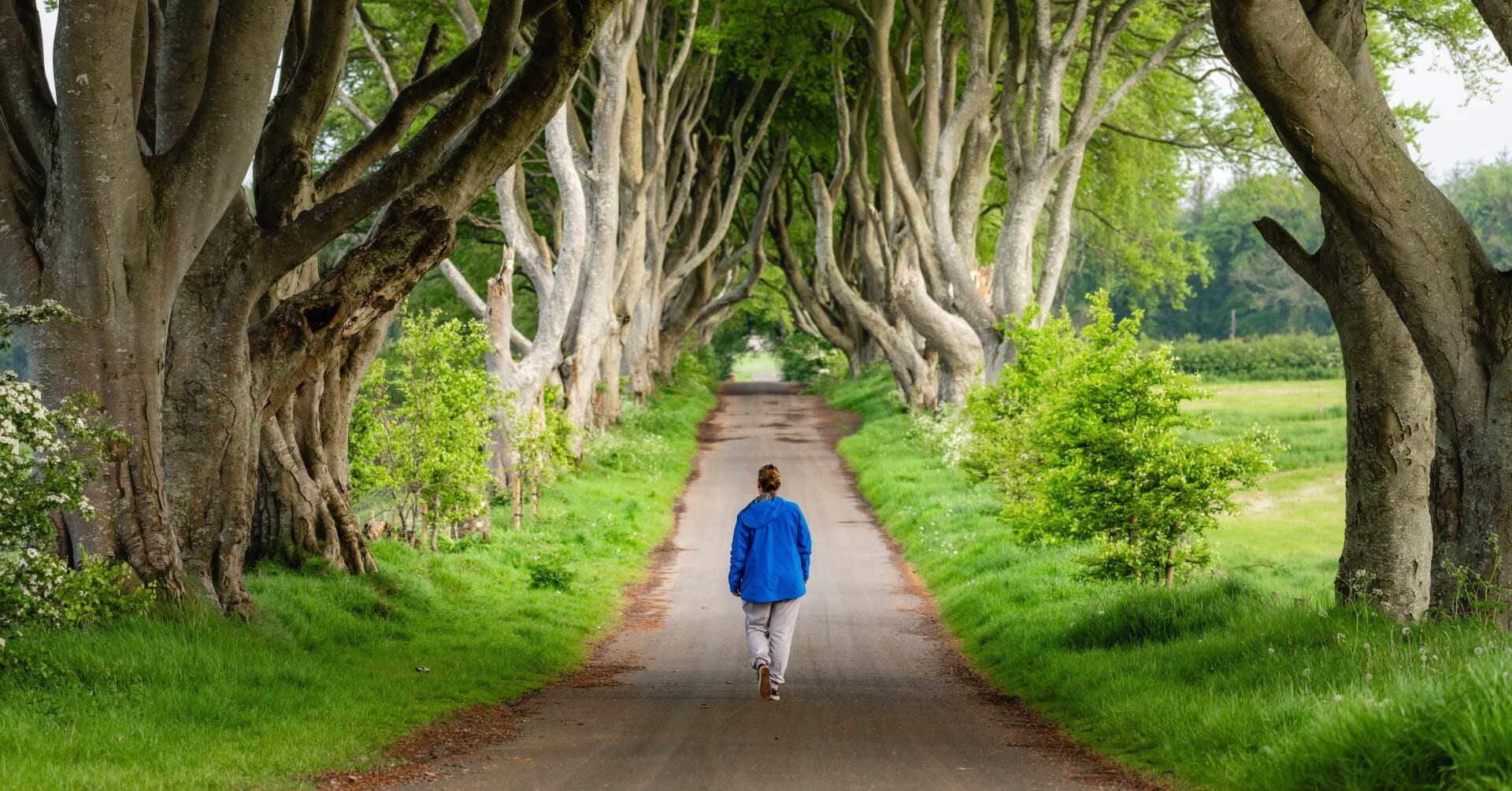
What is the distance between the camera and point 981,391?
2083 centimetres

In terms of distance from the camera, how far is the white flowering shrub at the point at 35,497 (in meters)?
7.68

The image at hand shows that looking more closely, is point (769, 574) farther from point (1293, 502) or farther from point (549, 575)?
point (1293, 502)

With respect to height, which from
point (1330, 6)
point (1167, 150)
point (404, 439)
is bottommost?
point (404, 439)

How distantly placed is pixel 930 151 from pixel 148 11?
17615mm

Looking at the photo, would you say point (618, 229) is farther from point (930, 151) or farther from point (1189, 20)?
point (1189, 20)

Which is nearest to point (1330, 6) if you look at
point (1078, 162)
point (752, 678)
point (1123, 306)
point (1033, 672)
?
point (1033, 672)

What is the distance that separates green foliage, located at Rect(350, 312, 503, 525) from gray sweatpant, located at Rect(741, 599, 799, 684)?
734cm

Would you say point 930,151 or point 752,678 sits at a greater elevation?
point 930,151

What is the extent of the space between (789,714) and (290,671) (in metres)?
3.33

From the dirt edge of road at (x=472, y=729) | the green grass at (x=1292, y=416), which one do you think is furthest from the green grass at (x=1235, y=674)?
the green grass at (x=1292, y=416)

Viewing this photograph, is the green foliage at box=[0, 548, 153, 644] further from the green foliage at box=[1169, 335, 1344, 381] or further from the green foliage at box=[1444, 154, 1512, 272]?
the green foliage at box=[1444, 154, 1512, 272]

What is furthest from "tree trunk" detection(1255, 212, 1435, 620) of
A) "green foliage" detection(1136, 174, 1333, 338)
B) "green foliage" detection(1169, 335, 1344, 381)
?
"green foliage" detection(1136, 174, 1333, 338)

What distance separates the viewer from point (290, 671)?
956 cm

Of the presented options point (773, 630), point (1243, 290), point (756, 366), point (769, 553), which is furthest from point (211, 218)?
point (756, 366)
